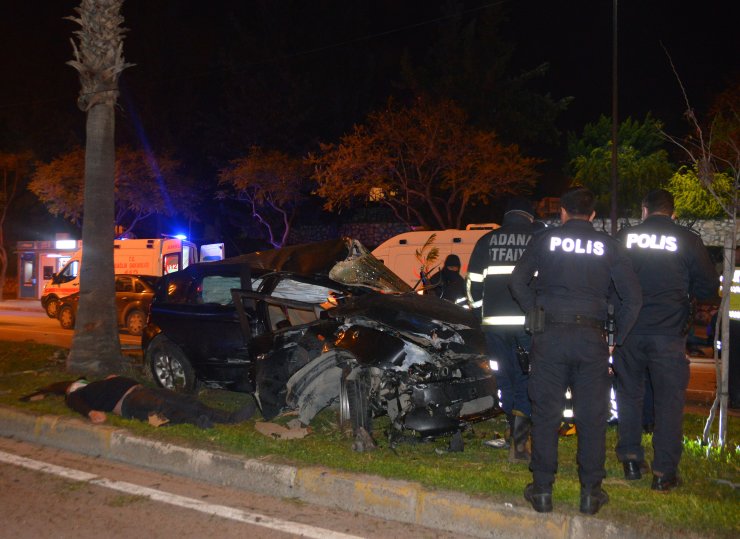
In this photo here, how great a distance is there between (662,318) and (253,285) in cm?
487

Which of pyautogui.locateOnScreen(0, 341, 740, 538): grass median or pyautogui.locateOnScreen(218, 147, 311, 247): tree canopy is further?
pyautogui.locateOnScreen(218, 147, 311, 247): tree canopy

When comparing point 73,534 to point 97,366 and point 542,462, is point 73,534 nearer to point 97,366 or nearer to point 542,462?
point 542,462

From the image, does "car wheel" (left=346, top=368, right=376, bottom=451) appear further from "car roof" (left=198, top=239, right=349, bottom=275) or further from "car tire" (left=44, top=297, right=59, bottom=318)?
"car tire" (left=44, top=297, right=59, bottom=318)

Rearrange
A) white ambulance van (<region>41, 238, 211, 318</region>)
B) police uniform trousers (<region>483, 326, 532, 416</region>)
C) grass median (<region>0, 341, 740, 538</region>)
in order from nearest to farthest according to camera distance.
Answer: grass median (<region>0, 341, 740, 538</region>), police uniform trousers (<region>483, 326, 532, 416</region>), white ambulance van (<region>41, 238, 211, 318</region>)

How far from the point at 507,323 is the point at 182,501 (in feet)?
8.81

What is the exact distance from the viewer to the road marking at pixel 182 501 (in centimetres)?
451

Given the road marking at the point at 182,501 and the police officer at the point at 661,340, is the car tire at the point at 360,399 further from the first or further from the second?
the police officer at the point at 661,340

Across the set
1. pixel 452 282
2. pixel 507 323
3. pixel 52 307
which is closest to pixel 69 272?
pixel 52 307

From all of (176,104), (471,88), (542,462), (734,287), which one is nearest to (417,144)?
(471,88)

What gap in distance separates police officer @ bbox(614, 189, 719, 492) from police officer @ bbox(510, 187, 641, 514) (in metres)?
0.42

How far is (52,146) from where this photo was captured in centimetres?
3400

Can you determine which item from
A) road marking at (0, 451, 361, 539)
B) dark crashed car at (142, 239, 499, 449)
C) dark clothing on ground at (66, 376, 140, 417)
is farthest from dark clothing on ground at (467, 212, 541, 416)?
dark clothing on ground at (66, 376, 140, 417)

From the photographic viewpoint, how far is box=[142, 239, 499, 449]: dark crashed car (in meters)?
5.86

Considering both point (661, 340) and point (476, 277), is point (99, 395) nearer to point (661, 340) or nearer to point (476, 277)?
point (476, 277)
